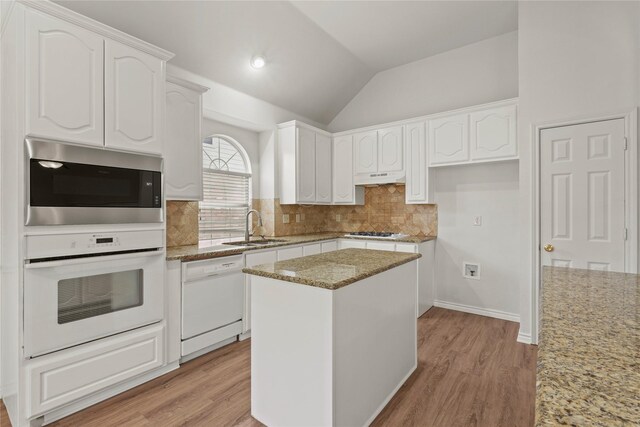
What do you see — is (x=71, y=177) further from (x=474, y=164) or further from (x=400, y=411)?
(x=474, y=164)

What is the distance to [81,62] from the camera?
1.98m

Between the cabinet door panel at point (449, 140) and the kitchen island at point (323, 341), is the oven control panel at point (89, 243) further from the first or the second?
the cabinet door panel at point (449, 140)

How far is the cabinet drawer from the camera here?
6.01ft

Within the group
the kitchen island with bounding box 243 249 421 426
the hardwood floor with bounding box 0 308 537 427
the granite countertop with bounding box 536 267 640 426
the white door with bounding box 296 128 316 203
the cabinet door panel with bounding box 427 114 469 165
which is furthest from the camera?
the white door with bounding box 296 128 316 203

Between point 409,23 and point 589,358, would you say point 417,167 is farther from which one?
point 589,358

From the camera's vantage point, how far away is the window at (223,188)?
3.65 metres

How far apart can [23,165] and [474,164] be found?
390 cm

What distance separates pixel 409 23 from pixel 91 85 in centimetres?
308

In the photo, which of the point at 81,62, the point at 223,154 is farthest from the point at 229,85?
the point at 81,62

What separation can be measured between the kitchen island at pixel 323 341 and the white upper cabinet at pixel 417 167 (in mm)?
2013

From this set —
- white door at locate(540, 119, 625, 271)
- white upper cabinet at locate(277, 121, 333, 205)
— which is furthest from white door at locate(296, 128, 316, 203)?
white door at locate(540, 119, 625, 271)

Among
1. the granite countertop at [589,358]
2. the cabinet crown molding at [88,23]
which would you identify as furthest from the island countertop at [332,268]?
the cabinet crown molding at [88,23]

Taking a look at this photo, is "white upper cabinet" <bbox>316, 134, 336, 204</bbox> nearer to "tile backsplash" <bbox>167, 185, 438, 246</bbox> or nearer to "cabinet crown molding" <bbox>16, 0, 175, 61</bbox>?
"tile backsplash" <bbox>167, 185, 438, 246</bbox>

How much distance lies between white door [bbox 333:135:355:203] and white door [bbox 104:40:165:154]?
268cm
